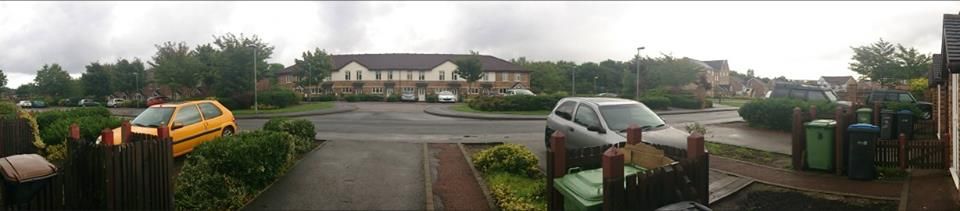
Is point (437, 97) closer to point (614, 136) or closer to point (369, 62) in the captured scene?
point (369, 62)

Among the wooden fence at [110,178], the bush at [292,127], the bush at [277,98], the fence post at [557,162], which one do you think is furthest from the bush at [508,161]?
the bush at [277,98]

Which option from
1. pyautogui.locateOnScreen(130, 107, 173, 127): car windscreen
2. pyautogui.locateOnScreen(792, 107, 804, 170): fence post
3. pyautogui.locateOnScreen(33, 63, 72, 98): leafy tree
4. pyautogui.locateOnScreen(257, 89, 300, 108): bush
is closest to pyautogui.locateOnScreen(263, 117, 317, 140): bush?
pyautogui.locateOnScreen(130, 107, 173, 127): car windscreen

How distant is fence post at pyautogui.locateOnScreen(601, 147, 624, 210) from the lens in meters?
3.56

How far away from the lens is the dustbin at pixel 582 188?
4043 millimetres

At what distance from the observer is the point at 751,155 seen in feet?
34.6

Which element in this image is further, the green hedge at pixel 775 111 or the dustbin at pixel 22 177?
the green hedge at pixel 775 111

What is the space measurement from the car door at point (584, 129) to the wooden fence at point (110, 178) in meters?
6.12

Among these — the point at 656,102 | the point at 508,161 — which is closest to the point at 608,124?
the point at 508,161

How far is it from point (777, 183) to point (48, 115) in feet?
54.7

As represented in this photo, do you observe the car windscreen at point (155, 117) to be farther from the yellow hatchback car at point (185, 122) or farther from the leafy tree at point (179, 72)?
the leafy tree at point (179, 72)

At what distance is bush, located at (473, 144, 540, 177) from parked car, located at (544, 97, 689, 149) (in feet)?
3.30

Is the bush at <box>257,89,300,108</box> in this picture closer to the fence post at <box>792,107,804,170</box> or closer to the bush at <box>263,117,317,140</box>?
the bush at <box>263,117,317,140</box>

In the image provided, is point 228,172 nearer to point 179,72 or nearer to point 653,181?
point 653,181

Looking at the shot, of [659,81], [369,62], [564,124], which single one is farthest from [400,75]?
[564,124]
